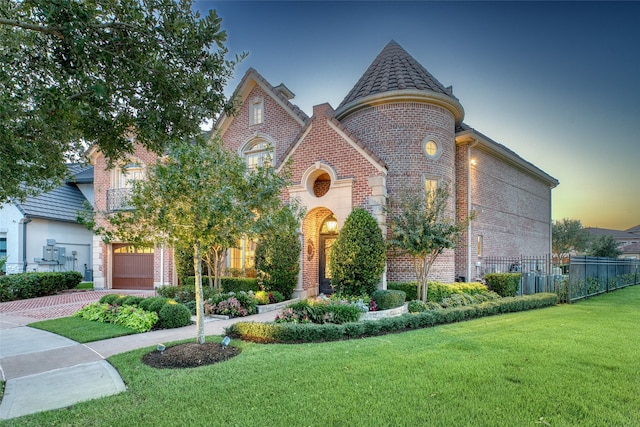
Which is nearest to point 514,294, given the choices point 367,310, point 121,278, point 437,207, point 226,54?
point 437,207

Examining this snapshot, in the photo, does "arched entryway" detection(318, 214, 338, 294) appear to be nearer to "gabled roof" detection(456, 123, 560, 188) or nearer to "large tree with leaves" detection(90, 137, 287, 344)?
"gabled roof" detection(456, 123, 560, 188)

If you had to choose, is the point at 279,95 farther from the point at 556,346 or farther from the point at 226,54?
the point at 556,346

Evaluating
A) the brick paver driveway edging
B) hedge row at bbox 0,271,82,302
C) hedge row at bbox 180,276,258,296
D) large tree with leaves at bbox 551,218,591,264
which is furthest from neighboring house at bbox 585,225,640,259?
hedge row at bbox 0,271,82,302

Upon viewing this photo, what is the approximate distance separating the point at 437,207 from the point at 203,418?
8896mm

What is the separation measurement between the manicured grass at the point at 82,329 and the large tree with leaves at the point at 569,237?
35357 millimetres

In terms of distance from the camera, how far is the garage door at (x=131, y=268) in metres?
17.1

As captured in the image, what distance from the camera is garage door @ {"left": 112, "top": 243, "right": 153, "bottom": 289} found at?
17109 mm

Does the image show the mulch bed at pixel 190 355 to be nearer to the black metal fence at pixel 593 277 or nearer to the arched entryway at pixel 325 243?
the arched entryway at pixel 325 243

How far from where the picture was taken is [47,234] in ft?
60.4

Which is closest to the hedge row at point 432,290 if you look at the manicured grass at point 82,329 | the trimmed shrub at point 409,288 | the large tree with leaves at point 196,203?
the trimmed shrub at point 409,288

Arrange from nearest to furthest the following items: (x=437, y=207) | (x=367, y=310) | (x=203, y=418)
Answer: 1. (x=203, y=418)
2. (x=367, y=310)
3. (x=437, y=207)

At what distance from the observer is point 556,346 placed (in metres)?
6.20

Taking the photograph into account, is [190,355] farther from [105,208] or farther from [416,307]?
[105,208]

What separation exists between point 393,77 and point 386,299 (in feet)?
27.2
